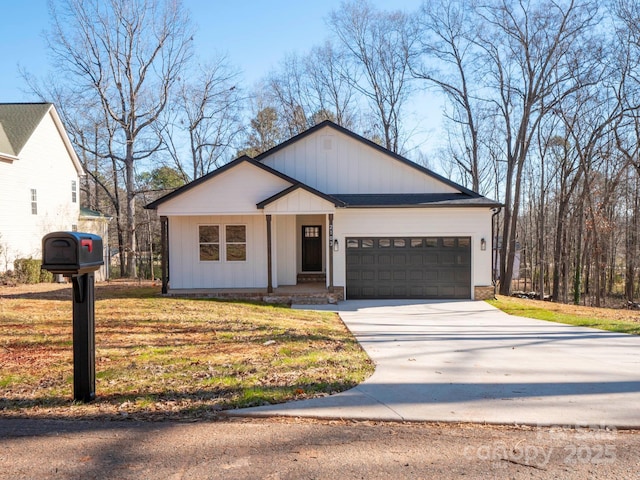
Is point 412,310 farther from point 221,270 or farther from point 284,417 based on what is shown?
point 284,417

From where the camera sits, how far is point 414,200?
14.5 meters

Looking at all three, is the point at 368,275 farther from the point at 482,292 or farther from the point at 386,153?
the point at 386,153

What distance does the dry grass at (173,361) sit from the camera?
428 centimetres

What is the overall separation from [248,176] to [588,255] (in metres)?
24.2

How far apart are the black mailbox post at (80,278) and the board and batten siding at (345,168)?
38.4ft

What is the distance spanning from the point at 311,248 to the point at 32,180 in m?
14.0

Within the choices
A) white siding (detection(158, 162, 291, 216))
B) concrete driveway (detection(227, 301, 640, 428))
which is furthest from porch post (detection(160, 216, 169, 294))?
concrete driveway (detection(227, 301, 640, 428))

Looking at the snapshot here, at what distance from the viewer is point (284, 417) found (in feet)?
13.2

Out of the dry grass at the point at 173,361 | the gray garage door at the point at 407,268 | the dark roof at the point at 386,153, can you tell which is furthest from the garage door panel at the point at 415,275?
the dry grass at the point at 173,361

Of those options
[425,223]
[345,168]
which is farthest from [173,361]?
[345,168]

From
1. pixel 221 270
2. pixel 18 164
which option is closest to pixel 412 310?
pixel 221 270

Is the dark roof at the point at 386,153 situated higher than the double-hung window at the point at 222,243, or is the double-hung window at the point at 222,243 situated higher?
the dark roof at the point at 386,153

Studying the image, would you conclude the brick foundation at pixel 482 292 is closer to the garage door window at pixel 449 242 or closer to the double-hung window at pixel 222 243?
the garage door window at pixel 449 242

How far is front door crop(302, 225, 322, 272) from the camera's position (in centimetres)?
1691
